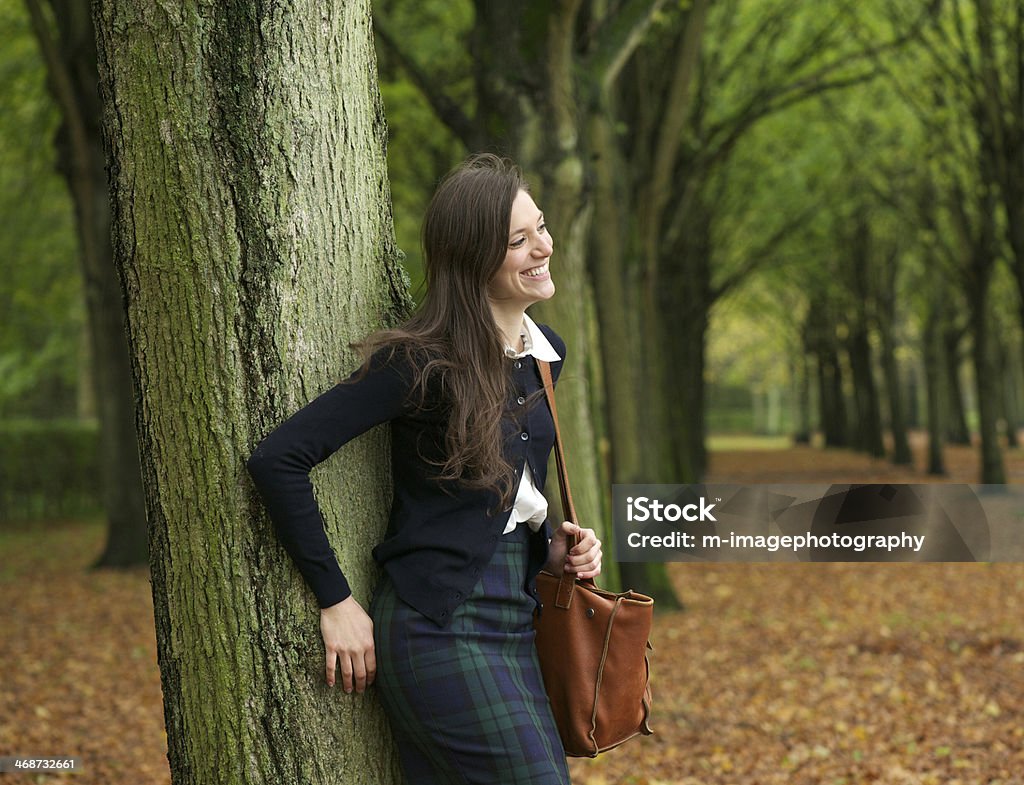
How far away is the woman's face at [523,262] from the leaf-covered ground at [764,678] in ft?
12.8

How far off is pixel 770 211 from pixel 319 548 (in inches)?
866

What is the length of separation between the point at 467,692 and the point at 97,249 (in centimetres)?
1132

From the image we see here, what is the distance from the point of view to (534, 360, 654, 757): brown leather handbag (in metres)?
2.80

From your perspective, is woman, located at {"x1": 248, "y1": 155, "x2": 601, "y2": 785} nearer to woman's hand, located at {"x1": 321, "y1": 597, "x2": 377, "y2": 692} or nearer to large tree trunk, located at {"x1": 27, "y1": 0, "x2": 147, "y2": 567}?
woman's hand, located at {"x1": 321, "y1": 597, "x2": 377, "y2": 692}

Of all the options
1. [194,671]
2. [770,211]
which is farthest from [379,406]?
[770,211]

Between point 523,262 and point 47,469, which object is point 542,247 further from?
point 47,469

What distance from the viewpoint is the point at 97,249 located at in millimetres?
12648

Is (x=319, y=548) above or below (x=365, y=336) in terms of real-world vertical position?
below

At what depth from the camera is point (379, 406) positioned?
8.16 ft

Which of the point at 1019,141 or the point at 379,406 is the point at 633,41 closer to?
the point at 379,406

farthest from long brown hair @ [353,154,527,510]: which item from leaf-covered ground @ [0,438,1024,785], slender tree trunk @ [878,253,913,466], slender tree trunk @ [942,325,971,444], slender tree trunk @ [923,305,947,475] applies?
slender tree trunk @ [942,325,971,444]

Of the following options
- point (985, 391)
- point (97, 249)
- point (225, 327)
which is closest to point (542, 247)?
point (225, 327)

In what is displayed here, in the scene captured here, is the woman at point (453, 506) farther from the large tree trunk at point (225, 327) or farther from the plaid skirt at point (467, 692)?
the large tree trunk at point (225, 327)

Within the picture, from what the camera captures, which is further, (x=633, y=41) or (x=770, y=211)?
(x=770, y=211)
